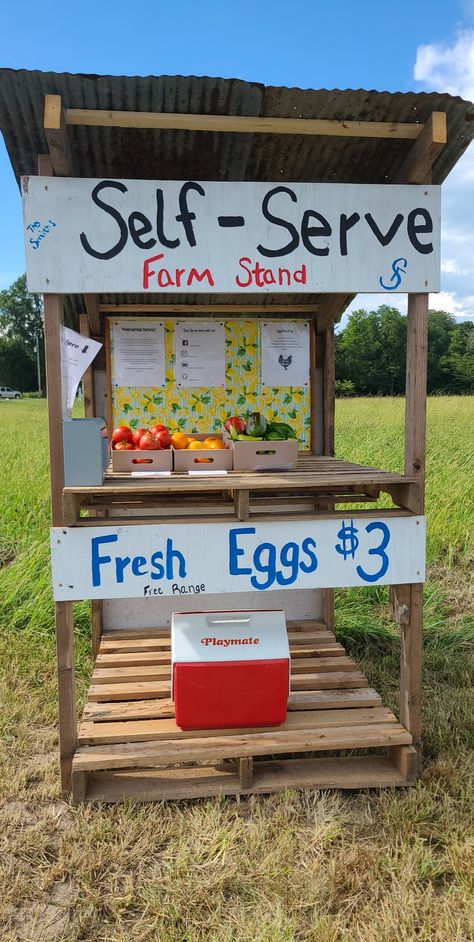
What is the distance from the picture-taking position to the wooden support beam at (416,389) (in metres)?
2.90

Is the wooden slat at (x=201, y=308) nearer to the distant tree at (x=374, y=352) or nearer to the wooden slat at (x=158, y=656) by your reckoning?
the wooden slat at (x=158, y=656)

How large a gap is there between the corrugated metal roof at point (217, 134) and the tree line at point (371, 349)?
41927 mm

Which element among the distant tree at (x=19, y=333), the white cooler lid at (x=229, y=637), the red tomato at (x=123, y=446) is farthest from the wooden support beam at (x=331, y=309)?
the distant tree at (x=19, y=333)

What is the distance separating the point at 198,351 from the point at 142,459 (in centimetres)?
109

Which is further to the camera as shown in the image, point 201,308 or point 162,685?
point 201,308

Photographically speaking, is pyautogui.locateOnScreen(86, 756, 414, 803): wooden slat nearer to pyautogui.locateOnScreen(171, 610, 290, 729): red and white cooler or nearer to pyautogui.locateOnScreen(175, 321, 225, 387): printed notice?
pyautogui.locateOnScreen(171, 610, 290, 729): red and white cooler

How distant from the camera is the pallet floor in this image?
290 cm

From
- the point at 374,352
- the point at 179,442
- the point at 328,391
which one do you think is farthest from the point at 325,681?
the point at 374,352

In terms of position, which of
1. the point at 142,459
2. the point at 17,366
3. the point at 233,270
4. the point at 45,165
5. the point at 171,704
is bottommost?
the point at 171,704

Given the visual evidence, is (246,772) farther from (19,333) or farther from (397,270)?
(19,333)

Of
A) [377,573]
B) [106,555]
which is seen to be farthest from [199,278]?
[377,573]

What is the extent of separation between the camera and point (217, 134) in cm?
284

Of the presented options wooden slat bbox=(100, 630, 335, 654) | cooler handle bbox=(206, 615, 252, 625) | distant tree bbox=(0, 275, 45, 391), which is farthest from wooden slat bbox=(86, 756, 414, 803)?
distant tree bbox=(0, 275, 45, 391)

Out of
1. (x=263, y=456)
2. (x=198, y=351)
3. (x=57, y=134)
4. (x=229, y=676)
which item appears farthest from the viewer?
(x=198, y=351)
